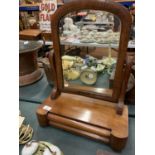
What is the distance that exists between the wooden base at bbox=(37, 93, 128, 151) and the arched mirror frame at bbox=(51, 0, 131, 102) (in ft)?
0.15

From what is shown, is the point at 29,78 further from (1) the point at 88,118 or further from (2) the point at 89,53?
(1) the point at 88,118

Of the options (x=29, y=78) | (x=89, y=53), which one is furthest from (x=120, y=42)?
(x=29, y=78)

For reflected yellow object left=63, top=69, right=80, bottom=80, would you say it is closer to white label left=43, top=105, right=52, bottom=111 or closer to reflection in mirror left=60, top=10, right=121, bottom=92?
reflection in mirror left=60, top=10, right=121, bottom=92

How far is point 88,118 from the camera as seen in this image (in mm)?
771

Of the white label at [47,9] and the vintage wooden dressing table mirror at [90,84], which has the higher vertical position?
the white label at [47,9]

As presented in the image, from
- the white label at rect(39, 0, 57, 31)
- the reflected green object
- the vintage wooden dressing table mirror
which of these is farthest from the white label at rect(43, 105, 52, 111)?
the white label at rect(39, 0, 57, 31)

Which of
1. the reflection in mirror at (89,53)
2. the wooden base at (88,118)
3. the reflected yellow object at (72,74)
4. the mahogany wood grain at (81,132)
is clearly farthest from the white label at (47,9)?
the mahogany wood grain at (81,132)

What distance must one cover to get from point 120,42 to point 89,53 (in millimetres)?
497

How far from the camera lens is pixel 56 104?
0.88 metres

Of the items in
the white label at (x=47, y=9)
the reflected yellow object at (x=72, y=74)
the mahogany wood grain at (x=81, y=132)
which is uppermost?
the white label at (x=47, y=9)

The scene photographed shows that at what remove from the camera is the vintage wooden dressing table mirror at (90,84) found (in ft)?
2.12

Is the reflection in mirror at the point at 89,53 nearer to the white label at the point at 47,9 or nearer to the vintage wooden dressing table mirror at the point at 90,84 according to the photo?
the vintage wooden dressing table mirror at the point at 90,84

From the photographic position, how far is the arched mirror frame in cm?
59
